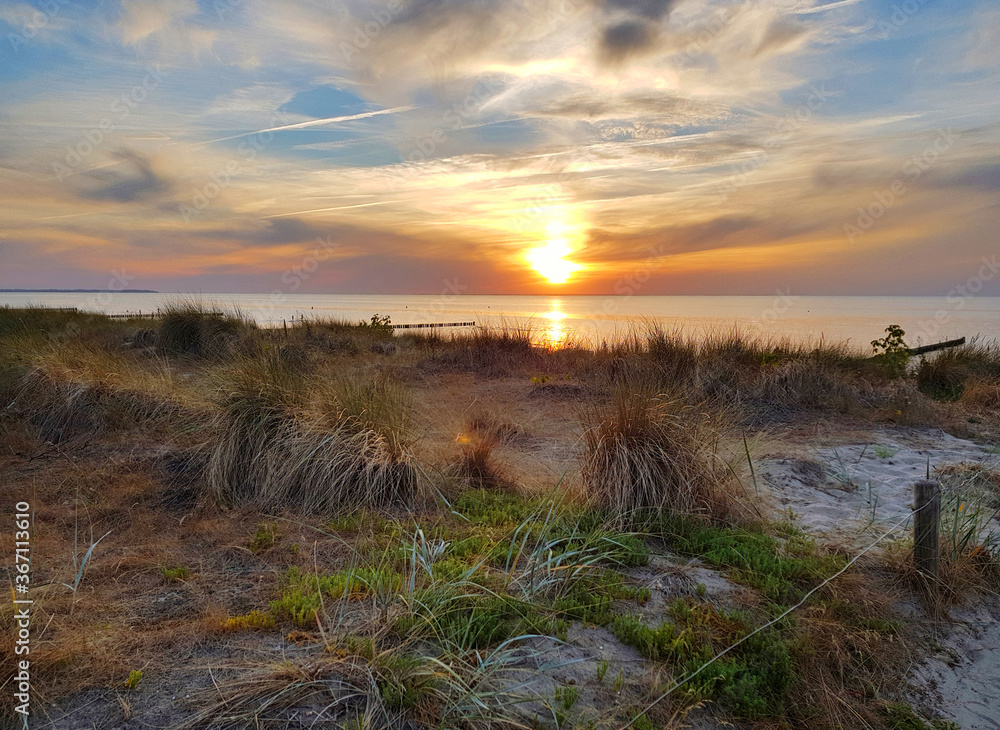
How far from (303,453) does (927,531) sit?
5.20 meters

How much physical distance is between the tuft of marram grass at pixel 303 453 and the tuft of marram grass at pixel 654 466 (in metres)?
1.79

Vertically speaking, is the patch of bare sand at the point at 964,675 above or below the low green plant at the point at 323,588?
below

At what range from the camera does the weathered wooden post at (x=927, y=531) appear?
4.35m

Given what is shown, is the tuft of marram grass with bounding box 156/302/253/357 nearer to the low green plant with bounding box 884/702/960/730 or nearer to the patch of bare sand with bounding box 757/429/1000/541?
the patch of bare sand with bounding box 757/429/1000/541

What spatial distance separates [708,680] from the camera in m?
3.15

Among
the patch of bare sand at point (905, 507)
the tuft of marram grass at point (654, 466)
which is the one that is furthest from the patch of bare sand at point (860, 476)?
the tuft of marram grass at point (654, 466)

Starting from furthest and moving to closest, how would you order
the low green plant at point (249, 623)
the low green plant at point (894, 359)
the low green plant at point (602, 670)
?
the low green plant at point (894, 359) → the low green plant at point (249, 623) → the low green plant at point (602, 670)

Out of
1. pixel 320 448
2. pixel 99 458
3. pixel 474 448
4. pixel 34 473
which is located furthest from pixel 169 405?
pixel 474 448

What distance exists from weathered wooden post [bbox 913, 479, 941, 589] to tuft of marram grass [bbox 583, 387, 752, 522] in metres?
1.26

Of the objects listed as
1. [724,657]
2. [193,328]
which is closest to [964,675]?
[724,657]

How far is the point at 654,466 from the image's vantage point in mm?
5137

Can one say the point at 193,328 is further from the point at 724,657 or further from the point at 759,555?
the point at 724,657

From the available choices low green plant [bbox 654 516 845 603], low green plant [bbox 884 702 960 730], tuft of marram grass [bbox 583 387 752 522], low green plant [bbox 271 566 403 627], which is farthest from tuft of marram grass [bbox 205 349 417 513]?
low green plant [bbox 884 702 960 730]

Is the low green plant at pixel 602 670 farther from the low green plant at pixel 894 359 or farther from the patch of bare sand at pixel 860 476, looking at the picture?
the low green plant at pixel 894 359
